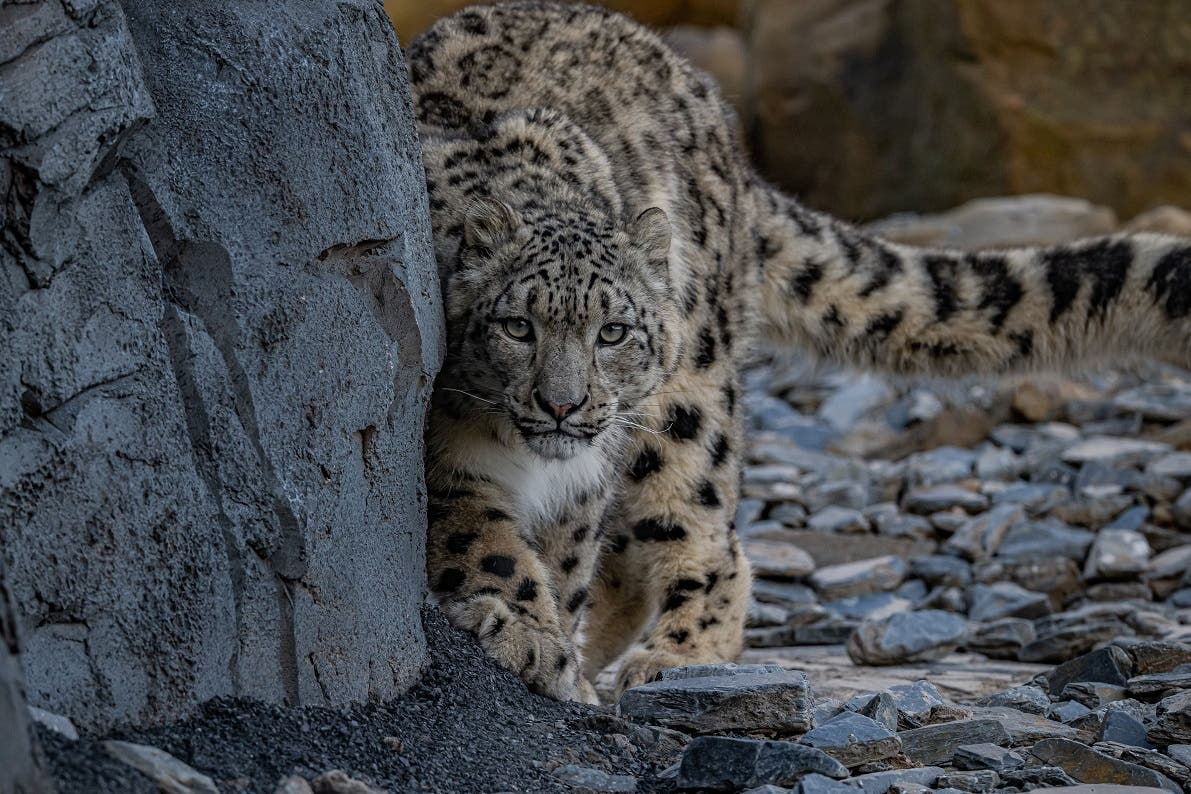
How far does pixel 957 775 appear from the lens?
3076 millimetres

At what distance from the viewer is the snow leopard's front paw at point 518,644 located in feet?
11.5

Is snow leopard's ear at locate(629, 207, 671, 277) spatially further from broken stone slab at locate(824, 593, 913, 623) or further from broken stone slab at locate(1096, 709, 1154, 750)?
broken stone slab at locate(824, 593, 913, 623)

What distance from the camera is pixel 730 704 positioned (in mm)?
3340

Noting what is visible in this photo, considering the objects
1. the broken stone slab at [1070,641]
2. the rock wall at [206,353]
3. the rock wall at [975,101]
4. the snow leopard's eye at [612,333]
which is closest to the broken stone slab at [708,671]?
the rock wall at [206,353]

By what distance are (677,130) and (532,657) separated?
6.40 feet

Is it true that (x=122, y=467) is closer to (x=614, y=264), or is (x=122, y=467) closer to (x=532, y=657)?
(x=532, y=657)

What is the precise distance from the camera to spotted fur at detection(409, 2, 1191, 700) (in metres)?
3.71

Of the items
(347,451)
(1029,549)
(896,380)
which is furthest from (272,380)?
(1029,549)

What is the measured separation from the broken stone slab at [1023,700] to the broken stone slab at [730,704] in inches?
29.5

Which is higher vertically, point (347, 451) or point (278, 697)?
point (347, 451)

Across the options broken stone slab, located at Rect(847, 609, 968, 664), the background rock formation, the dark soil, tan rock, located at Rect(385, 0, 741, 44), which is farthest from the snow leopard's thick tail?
tan rock, located at Rect(385, 0, 741, 44)

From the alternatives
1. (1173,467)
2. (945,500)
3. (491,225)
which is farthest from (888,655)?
(1173,467)

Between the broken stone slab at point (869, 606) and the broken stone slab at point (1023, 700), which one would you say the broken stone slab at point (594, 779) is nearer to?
the broken stone slab at point (1023, 700)

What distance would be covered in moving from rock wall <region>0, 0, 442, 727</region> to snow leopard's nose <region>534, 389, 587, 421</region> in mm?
449
